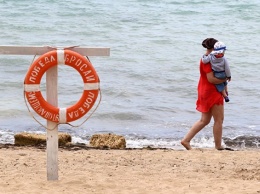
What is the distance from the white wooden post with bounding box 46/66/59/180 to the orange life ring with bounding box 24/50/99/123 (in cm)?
5

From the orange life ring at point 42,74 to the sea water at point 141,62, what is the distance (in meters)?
0.39

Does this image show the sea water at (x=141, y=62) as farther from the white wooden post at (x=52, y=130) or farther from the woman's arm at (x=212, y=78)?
the woman's arm at (x=212, y=78)

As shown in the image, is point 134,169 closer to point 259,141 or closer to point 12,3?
point 259,141

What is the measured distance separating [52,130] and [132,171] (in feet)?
3.54

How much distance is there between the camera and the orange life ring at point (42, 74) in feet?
19.8

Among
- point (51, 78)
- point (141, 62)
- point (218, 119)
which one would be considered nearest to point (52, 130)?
point (51, 78)

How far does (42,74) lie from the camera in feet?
20.0

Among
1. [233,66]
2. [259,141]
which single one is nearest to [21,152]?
[259,141]

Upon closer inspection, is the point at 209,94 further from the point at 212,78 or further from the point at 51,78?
the point at 51,78

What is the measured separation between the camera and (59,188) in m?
6.11

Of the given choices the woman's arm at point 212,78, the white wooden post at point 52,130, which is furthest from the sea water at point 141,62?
the woman's arm at point 212,78

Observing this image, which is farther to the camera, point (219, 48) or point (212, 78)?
point (212, 78)

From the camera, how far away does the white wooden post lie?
609 centimetres

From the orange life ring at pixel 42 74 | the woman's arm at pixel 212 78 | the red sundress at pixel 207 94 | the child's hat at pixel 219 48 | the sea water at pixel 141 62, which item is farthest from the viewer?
the sea water at pixel 141 62
